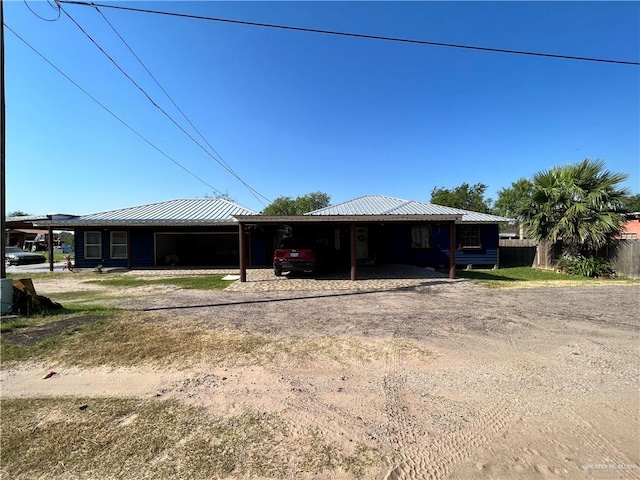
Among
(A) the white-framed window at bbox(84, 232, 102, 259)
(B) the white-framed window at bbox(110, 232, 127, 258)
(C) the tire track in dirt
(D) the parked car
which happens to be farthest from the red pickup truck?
(D) the parked car

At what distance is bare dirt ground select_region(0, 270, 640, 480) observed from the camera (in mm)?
2545

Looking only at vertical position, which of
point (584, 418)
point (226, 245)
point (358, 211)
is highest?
point (358, 211)

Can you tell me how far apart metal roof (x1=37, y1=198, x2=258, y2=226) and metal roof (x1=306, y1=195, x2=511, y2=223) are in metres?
4.67

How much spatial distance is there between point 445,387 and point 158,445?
284 cm

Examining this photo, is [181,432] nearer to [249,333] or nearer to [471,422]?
[471,422]

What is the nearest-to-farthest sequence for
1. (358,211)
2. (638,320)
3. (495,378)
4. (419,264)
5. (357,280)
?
(495,378), (638,320), (357,280), (358,211), (419,264)

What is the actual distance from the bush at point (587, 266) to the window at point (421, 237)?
6.16 meters

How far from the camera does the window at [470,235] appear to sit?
59.8 feet

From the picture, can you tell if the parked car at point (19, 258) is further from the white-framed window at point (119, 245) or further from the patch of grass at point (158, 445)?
Result: the patch of grass at point (158, 445)

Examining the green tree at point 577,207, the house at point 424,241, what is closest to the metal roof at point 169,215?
the house at point 424,241

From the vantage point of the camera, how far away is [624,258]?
1414 centimetres

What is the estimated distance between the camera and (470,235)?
18.3 m

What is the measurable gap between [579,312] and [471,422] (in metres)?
6.18

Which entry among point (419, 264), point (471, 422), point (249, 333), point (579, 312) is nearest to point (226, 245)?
point (419, 264)
